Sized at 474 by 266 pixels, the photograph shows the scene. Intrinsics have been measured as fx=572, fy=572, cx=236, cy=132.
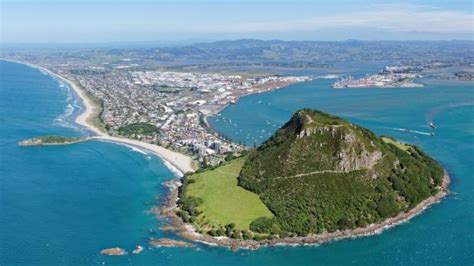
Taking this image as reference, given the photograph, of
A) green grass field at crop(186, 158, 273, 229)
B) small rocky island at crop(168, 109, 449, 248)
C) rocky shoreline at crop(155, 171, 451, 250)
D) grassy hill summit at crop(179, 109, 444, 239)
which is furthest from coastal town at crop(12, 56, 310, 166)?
rocky shoreline at crop(155, 171, 451, 250)

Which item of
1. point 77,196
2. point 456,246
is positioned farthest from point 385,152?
point 77,196

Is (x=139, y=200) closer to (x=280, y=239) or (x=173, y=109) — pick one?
(x=280, y=239)

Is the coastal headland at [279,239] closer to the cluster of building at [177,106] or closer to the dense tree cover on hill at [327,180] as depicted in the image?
the dense tree cover on hill at [327,180]

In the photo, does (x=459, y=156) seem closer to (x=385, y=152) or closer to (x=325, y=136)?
(x=385, y=152)

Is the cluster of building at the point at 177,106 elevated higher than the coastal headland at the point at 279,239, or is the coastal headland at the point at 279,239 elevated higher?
the cluster of building at the point at 177,106

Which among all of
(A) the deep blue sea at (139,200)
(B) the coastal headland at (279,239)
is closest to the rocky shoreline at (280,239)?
(B) the coastal headland at (279,239)

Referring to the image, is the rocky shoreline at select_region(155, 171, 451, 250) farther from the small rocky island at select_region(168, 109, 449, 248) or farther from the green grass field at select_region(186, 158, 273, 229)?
the green grass field at select_region(186, 158, 273, 229)
